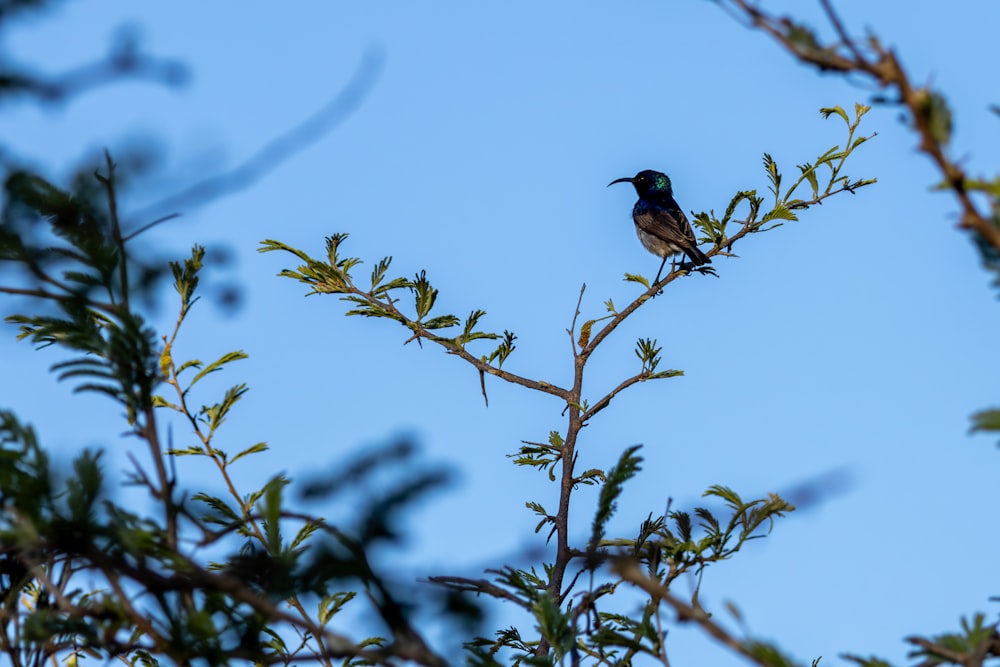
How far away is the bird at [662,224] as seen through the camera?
11883mm

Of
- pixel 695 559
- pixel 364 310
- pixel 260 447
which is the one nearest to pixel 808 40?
pixel 695 559

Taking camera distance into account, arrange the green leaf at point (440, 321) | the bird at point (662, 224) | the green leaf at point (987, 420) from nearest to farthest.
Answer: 1. the green leaf at point (987, 420)
2. the green leaf at point (440, 321)
3. the bird at point (662, 224)

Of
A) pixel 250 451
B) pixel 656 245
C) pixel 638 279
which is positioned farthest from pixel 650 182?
pixel 250 451

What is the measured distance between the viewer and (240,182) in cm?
201

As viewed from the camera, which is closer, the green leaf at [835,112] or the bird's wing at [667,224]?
the green leaf at [835,112]

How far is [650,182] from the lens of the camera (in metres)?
15.0

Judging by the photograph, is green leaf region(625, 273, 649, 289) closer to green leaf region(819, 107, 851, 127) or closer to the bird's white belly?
green leaf region(819, 107, 851, 127)

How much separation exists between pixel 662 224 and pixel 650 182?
111 inches

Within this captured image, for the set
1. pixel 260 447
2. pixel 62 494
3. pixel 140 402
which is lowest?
pixel 62 494

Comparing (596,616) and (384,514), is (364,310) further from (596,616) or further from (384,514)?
(384,514)

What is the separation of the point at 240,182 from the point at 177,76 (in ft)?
1.20

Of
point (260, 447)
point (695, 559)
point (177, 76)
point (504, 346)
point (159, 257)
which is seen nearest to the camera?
point (177, 76)

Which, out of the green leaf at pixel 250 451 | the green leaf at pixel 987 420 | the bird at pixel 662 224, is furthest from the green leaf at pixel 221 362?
the bird at pixel 662 224

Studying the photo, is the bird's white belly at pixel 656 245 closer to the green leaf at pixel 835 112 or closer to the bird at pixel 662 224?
the bird at pixel 662 224
